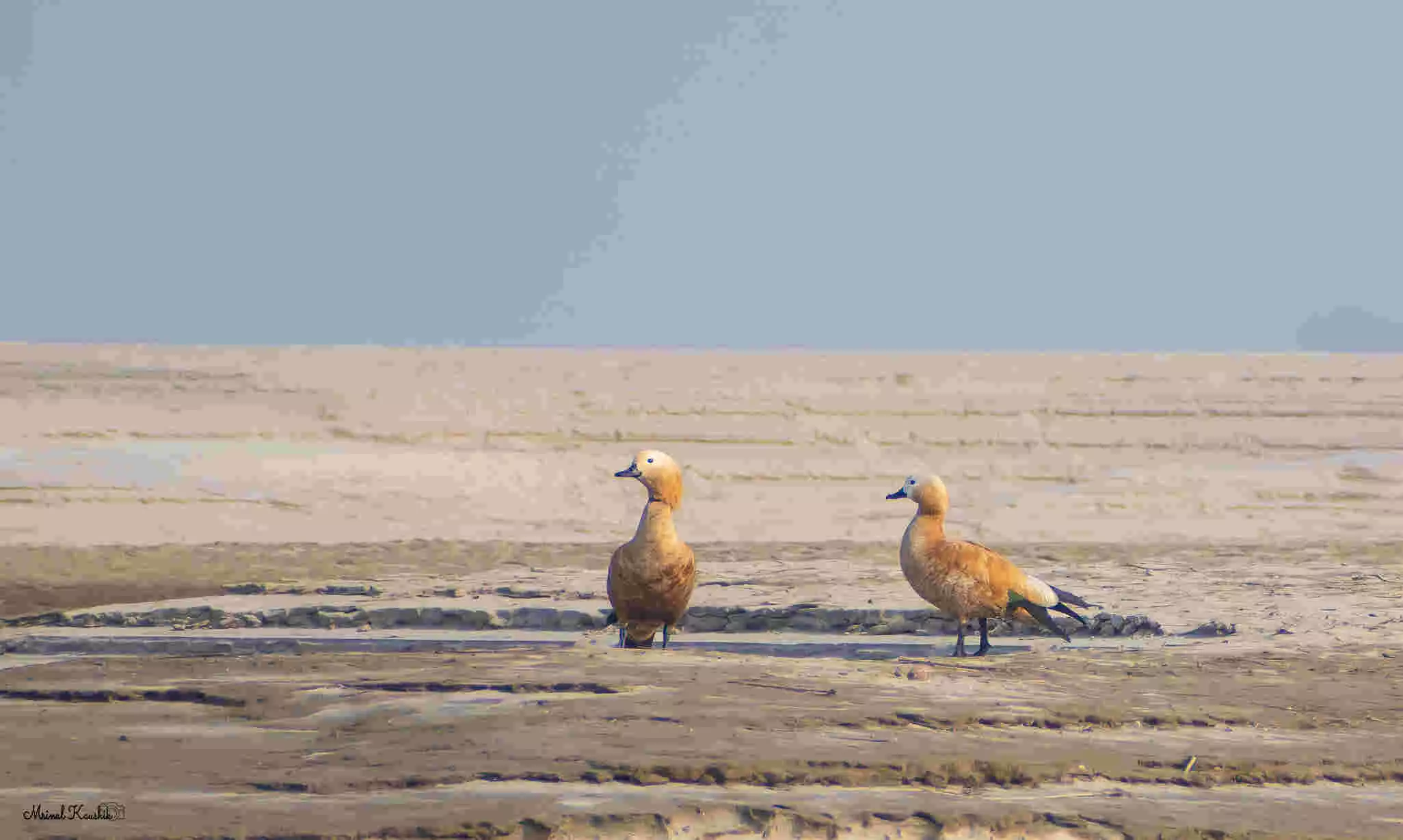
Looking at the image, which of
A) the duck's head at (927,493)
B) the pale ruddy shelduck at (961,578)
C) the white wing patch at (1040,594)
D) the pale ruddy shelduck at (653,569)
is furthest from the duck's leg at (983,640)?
the pale ruddy shelduck at (653,569)

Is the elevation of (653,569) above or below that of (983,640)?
above

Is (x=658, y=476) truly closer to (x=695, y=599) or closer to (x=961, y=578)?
(x=961, y=578)

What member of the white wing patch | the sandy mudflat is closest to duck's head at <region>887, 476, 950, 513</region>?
the white wing patch

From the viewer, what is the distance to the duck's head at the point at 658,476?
9055 mm

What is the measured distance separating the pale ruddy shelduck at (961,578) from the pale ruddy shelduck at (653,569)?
4.14 ft

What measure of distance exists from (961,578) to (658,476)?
5.74ft

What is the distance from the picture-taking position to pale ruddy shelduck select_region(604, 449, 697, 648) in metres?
8.90

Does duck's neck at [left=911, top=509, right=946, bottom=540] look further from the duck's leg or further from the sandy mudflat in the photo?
the sandy mudflat

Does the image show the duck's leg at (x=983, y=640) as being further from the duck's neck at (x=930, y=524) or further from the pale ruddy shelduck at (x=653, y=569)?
the pale ruddy shelduck at (x=653, y=569)

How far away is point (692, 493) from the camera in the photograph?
59.6 ft

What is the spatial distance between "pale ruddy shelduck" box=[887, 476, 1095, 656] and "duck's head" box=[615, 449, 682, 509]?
4.28 ft

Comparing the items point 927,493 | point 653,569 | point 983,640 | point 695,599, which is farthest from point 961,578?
point 695,599

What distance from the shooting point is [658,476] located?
905 centimetres

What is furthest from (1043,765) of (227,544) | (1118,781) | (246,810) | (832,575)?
(227,544)
